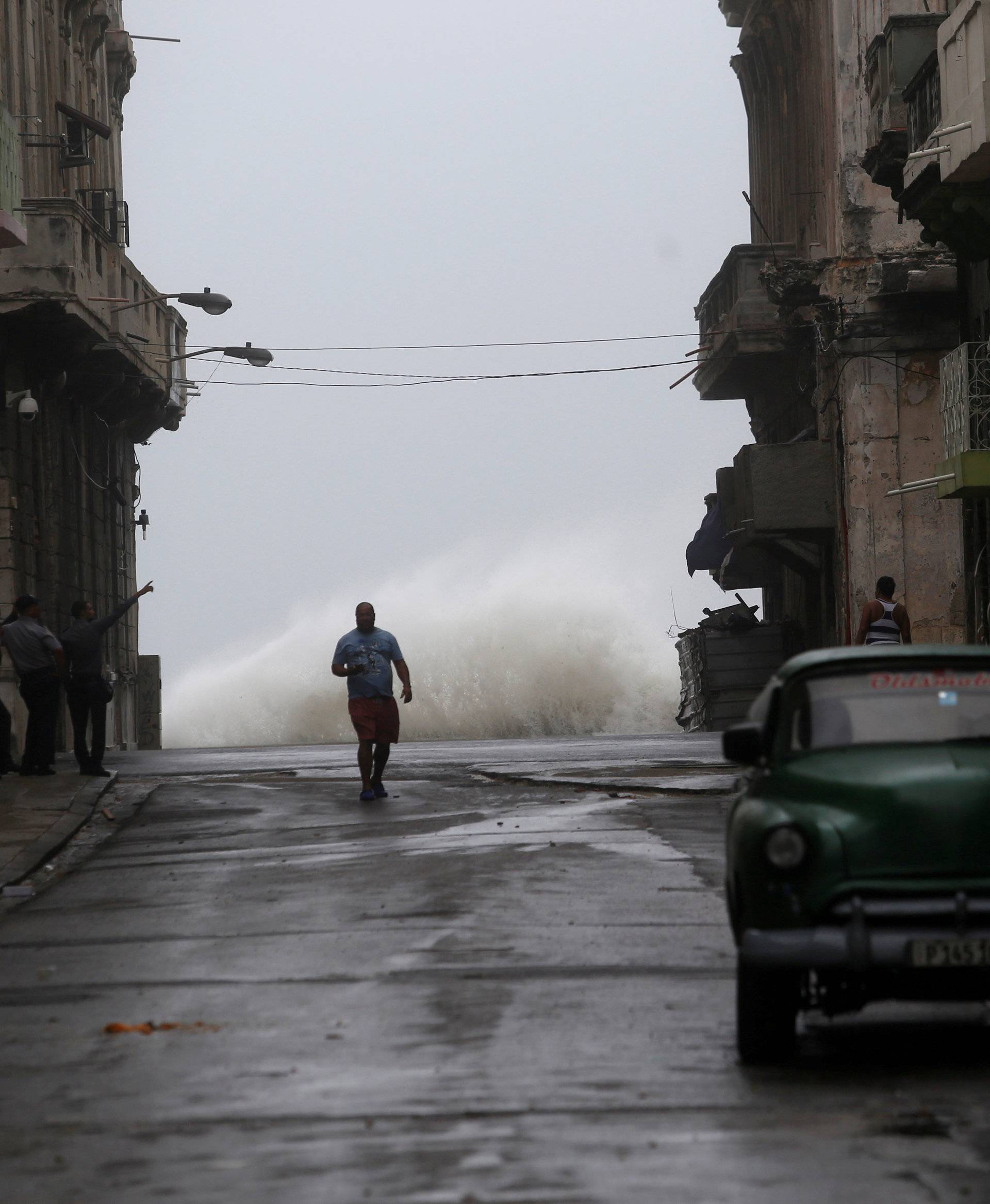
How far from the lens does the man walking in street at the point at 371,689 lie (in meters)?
19.8

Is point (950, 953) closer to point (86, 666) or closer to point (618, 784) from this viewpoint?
point (618, 784)

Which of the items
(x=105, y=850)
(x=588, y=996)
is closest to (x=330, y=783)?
(x=105, y=850)

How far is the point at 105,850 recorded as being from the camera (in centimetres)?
1579

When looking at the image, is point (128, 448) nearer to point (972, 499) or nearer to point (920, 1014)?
point (972, 499)

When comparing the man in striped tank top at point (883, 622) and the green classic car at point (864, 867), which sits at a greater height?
the man in striped tank top at point (883, 622)

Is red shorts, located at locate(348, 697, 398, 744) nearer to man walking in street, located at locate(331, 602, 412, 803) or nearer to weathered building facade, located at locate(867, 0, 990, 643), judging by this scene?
man walking in street, located at locate(331, 602, 412, 803)

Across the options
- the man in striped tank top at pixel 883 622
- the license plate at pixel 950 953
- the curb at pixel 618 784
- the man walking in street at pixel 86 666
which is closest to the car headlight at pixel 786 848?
the license plate at pixel 950 953

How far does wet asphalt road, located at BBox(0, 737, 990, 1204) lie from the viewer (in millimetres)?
5570

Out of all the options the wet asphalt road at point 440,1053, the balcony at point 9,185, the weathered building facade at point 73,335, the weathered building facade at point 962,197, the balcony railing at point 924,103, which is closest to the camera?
the wet asphalt road at point 440,1053

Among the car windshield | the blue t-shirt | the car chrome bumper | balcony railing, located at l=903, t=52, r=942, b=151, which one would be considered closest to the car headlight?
the car chrome bumper

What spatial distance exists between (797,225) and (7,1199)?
36.5 metres

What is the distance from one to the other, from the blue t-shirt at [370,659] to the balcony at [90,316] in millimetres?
13662

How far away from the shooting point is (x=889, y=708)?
7.71m

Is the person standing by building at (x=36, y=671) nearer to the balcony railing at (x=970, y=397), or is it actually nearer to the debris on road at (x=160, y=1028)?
the balcony railing at (x=970, y=397)
